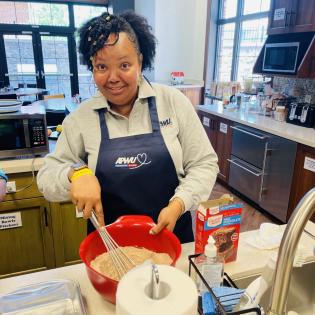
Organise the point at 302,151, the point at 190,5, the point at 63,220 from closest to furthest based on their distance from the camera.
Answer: the point at 63,220
the point at 302,151
the point at 190,5

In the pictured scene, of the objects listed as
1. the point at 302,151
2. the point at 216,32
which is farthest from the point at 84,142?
the point at 216,32

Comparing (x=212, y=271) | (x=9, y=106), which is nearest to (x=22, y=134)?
(x=9, y=106)

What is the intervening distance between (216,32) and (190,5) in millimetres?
685

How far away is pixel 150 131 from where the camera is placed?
1.15 m

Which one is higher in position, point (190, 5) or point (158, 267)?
point (190, 5)

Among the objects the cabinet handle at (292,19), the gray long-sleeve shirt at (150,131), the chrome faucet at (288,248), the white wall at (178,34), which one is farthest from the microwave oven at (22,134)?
the white wall at (178,34)

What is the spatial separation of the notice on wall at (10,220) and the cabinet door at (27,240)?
0.04 ft

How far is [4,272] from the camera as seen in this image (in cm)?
191

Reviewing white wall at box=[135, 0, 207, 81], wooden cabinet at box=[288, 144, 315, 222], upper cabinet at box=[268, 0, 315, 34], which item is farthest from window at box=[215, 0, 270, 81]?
wooden cabinet at box=[288, 144, 315, 222]

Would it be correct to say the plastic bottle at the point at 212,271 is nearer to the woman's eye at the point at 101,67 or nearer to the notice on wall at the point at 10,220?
the woman's eye at the point at 101,67

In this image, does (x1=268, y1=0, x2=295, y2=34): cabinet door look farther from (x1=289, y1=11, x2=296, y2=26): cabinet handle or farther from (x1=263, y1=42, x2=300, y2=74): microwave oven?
(x1=263, y1=42, x2=300, y2=74): microwave oven

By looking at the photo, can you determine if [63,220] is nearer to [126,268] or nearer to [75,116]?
[75,116]

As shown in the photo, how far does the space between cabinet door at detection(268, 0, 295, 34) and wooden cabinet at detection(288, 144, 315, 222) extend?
4.02 ft

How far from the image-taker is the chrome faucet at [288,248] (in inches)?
19.0
